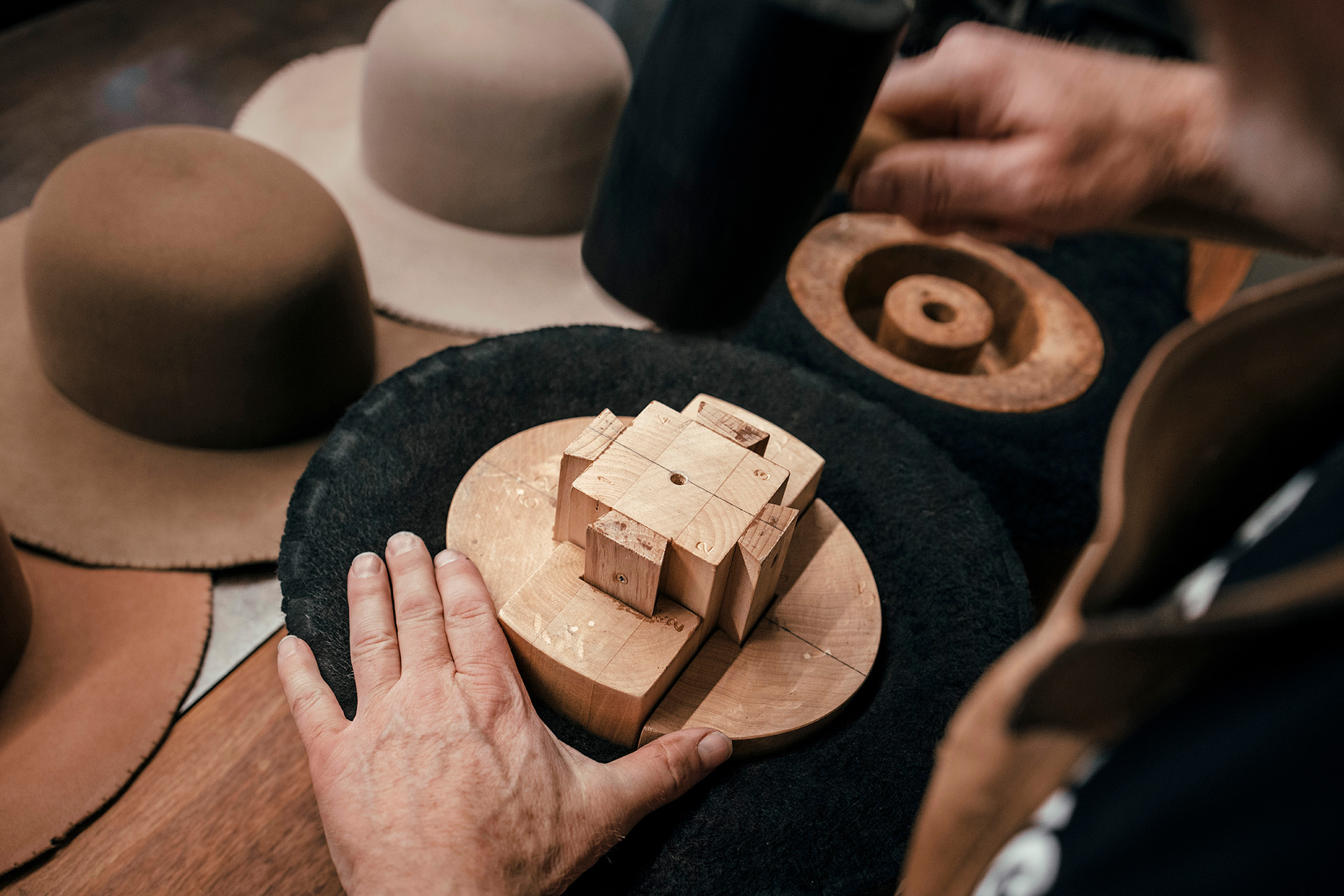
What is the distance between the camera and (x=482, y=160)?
166 centimetres

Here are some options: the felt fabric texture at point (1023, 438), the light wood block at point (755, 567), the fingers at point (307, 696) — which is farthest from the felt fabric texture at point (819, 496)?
the felt fabric texture at point (1023, 438)

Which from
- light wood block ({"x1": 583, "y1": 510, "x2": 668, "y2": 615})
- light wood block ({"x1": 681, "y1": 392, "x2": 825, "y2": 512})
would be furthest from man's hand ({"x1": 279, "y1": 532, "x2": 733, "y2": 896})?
light wood block ({"x1": 681, "y1": 392, "x2": 825, "y2": 512})

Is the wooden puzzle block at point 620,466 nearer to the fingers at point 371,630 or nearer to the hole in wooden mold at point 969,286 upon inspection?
the fingers at point 371,630

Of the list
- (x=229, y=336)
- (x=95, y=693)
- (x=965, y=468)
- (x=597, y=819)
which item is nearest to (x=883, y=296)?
(x=965, y=468)

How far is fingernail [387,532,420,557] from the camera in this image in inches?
31.7

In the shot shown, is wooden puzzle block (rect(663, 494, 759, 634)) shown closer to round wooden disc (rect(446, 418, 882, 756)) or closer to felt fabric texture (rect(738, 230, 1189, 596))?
round wooden disc (rect(446, 418, 882, 756))

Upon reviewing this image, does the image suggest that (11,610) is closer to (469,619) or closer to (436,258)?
(469,619)

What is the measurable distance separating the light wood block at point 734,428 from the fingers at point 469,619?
0.27 meters

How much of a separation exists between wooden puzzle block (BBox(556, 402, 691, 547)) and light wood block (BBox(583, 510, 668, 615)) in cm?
2

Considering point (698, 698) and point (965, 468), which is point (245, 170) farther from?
point (965, 468)

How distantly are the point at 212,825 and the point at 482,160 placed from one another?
1223mm

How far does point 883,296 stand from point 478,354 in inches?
37.7

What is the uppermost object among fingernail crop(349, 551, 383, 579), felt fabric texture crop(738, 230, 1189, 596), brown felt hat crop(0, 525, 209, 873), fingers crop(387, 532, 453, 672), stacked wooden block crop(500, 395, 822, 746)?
stacked wooden block crop(500, 395, 822, 746)

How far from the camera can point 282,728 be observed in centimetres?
107
